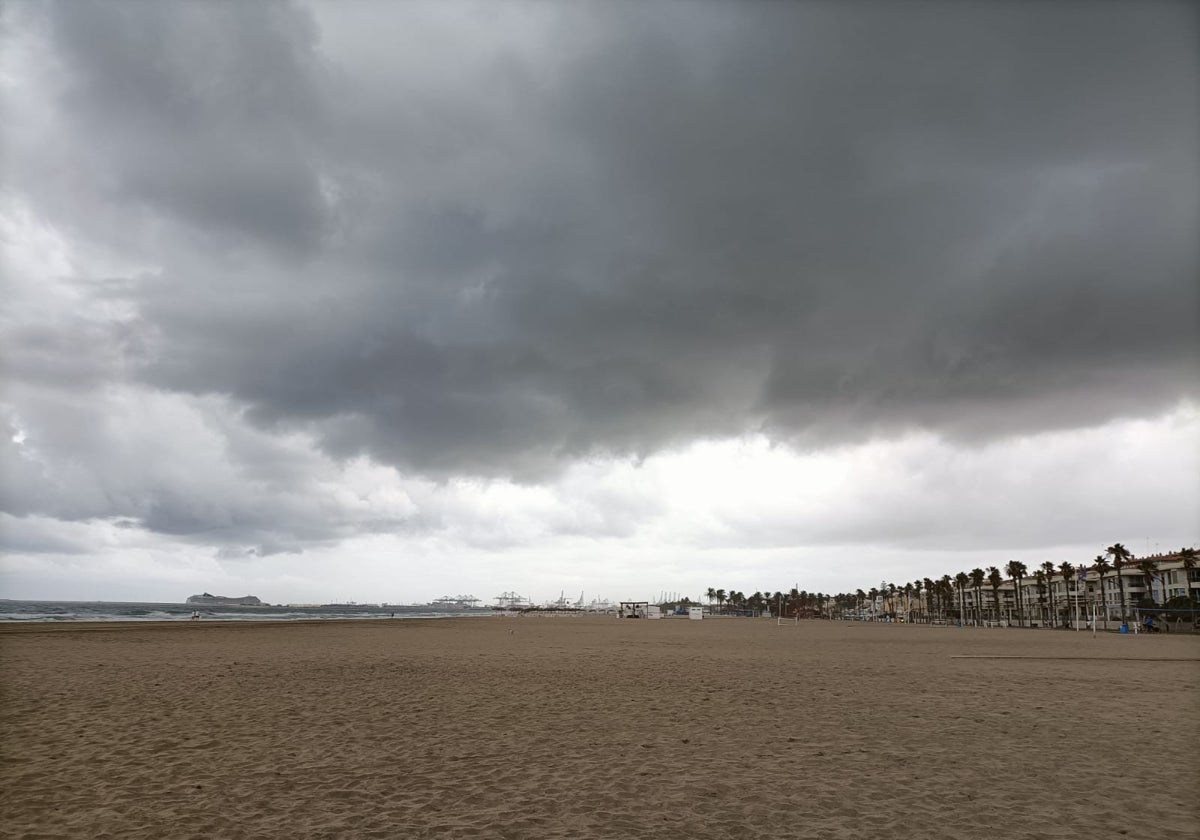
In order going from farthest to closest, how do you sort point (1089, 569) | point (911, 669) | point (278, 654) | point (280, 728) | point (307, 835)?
1. point (1089, 569)
2. point (278, 654)
3. point (911, 669)
4. point (280, 728)
5. point (307, 835)

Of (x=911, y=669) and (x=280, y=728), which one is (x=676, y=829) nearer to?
(x=280, y=728)

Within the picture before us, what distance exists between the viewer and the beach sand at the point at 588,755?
9078mm

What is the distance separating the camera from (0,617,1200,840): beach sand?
9.08m

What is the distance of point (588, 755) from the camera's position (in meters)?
12.6

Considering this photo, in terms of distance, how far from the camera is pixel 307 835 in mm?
8492

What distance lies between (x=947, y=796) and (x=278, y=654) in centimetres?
3096

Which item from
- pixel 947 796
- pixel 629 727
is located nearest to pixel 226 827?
pixel 629 727

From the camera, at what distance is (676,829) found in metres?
8.73

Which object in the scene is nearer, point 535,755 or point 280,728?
point 535,755

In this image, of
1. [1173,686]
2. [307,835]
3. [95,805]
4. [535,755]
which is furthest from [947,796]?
[1173,686]

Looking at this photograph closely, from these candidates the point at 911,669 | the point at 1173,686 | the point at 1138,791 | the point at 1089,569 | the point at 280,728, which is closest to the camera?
the point at 1138,791

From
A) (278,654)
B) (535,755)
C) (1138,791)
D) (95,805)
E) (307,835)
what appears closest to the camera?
(307,835)

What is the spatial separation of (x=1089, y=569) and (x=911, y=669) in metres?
162

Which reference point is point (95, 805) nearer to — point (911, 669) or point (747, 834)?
point (747, 834)
